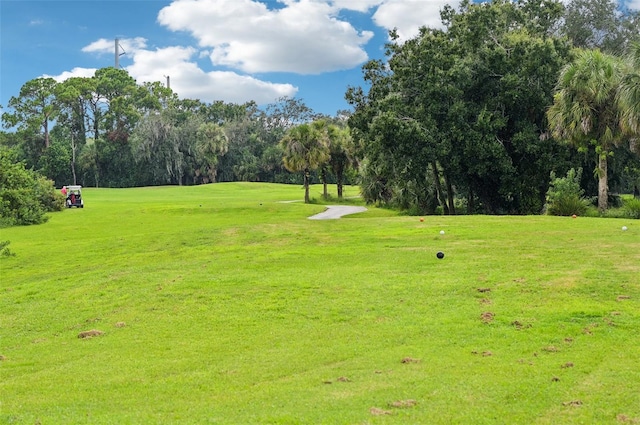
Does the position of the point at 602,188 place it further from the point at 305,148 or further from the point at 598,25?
the point at 598,25

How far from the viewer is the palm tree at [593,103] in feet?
78.5

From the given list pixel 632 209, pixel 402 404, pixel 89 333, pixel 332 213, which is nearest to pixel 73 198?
pixel 332 213

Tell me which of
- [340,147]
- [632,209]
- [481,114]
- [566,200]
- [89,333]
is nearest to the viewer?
[89,333]

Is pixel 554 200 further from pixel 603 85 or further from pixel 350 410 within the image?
pixel 350 410

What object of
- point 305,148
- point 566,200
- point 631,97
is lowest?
point 566,200

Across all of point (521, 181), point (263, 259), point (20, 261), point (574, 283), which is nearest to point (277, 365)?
point (574, 283)

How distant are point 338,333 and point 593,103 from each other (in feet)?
69.9

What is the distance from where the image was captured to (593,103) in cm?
2452

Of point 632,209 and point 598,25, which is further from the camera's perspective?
point 598,25

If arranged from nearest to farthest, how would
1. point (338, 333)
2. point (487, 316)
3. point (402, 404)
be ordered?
point (402, 404) → point (338, 333) → point (487, 316)

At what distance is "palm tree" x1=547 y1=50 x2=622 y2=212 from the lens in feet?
78.5

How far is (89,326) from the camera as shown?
9.66 meters

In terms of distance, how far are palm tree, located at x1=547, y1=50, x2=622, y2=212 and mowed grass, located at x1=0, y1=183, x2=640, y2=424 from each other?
30.6 feet

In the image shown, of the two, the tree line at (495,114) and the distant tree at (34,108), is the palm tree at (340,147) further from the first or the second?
the distant tree at (34,108)
